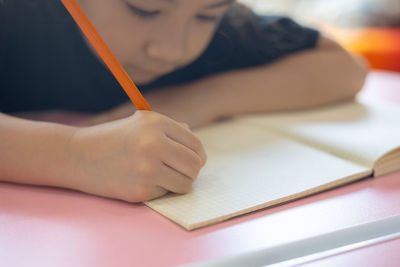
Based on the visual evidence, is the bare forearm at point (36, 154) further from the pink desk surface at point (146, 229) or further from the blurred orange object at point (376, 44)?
the blurred orange object at point (376, 44)

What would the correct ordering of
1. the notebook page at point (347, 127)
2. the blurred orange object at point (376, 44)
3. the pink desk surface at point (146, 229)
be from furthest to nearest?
the blurred orange object at point (376, 44), the notebook page at point (347, 127), the pink desk surface at point (146, 229)

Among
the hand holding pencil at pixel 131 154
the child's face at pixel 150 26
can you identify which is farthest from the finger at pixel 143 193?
the child's face at pixel 150 26

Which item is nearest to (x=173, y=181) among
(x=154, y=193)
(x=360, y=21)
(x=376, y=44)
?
(x=154, y=193)

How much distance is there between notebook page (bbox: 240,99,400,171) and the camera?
1.58 ft

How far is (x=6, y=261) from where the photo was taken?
314mm

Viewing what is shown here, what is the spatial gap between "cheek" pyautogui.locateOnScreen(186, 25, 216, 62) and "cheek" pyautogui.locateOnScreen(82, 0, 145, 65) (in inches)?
2.5

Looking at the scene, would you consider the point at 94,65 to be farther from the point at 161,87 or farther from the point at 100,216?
→ the point at 100,216

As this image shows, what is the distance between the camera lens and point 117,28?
52cm

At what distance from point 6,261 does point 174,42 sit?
11.5 inches

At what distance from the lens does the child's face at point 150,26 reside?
19.7 inches

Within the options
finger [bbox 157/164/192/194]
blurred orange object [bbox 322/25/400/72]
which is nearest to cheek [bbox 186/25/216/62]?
finger [bbox 157/164/192/194]

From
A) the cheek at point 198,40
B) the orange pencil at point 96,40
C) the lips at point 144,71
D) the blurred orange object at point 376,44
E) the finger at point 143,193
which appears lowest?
the finger at point 143,193

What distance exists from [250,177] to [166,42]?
7.1 inches

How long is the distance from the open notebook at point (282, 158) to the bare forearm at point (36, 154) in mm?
85
